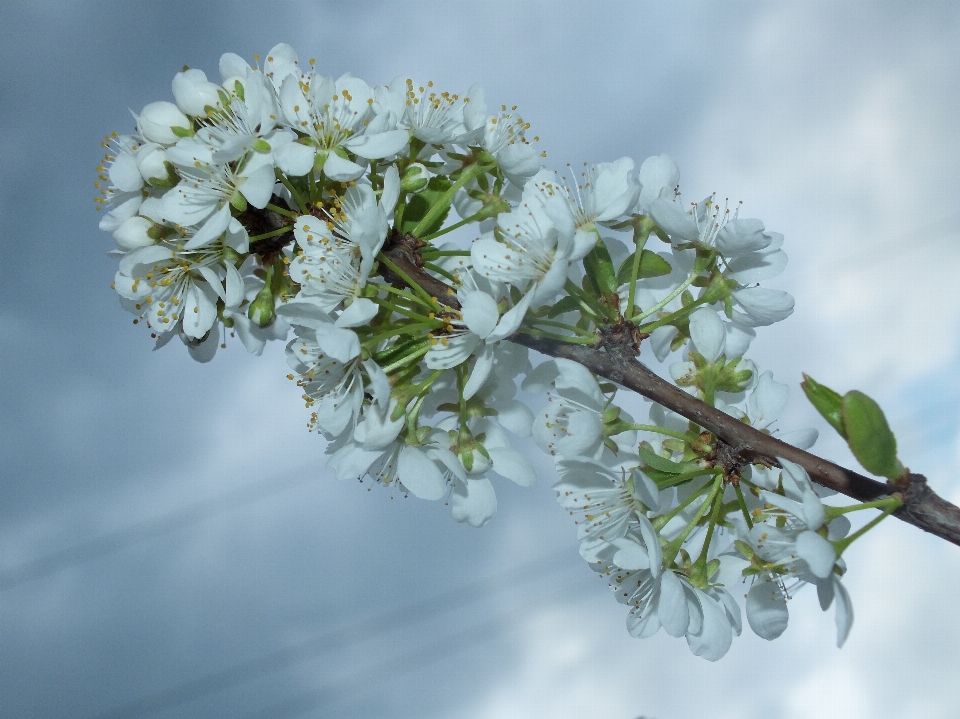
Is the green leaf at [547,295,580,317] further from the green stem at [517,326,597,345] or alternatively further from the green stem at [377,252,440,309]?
the green stem at [377,252,440,309]

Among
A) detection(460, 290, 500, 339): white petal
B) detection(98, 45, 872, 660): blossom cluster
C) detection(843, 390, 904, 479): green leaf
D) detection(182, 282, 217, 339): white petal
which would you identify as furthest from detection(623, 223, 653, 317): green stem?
detection(182, 282, 217, 339): white petal

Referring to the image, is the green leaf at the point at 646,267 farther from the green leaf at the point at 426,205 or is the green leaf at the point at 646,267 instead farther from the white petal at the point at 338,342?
the white petal at the point at 338,342

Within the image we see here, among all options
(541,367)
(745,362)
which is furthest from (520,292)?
(745,362)

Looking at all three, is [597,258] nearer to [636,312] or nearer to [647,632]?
[636,312]

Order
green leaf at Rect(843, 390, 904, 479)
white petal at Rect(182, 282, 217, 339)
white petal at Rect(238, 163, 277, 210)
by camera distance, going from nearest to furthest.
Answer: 1. green leaf at Rect(843, 390, 904, 479)
2. white petal at Rect(238, 163, 277, 210)
3. white petal at Rect(182, 282, 217, 339)

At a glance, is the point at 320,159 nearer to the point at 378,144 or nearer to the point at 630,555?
the point at 378,144

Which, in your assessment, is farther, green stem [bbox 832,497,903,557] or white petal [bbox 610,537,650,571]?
white petal [bbox 610,537,650,571]

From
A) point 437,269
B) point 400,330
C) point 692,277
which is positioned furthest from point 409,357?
point 692,277

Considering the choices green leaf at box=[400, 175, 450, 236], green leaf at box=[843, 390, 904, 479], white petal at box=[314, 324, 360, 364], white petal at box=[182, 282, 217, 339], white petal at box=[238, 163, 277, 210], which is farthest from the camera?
white petal at box=[182, 282, 217, 339]
